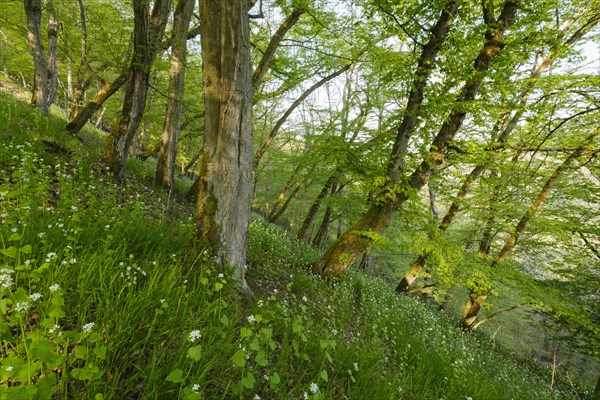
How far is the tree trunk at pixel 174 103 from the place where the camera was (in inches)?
271

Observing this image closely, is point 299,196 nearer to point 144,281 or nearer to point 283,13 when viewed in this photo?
point 283,13

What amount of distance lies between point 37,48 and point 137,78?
5855 millimetres

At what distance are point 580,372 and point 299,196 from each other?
24.0 metres

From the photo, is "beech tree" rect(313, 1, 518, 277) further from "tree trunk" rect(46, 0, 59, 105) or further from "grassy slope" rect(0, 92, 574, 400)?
"tree trunk" rect(46, 0, 59, 105)

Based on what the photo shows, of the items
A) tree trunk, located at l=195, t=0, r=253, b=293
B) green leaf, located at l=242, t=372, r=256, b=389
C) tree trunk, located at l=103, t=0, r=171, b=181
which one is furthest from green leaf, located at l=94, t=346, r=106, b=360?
tree trunk, located at l=103, t=0, r=171, b=181

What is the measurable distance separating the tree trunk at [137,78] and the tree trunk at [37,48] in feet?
17.7

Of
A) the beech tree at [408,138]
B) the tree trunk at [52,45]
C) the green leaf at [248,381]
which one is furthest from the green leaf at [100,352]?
the tree trunk at [52,45]

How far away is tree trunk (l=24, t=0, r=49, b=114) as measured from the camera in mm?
8203

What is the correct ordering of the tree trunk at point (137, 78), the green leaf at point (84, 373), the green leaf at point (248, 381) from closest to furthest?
1. the green leaf at point (84, 373)
2. the green leaf at point (248, 381)
3. the tree trunk at point (137, 78)

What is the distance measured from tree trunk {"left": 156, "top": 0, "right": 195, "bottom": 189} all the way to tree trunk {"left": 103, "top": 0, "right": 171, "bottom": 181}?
3.54 ft

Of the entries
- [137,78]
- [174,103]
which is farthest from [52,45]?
[137,78]

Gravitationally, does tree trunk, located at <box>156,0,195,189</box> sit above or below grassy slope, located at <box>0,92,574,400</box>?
above

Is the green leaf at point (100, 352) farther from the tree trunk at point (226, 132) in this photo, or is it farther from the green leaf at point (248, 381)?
the tree trunk at point (226, 132)

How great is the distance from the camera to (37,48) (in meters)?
8.27
